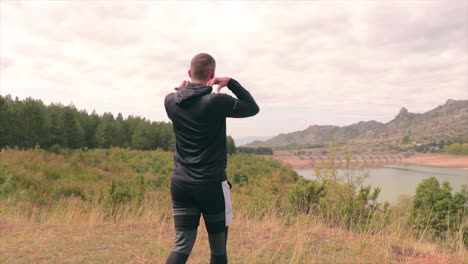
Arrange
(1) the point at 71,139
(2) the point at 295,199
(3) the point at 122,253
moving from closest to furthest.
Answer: (3) the point at 122,253 < (2) the point at 295,199 < (1) the point at 71,139

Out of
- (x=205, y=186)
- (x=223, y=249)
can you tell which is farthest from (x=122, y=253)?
(x=205, y=186)

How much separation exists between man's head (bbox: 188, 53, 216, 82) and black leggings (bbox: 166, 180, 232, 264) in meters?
0.89

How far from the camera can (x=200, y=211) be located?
9.12 ft

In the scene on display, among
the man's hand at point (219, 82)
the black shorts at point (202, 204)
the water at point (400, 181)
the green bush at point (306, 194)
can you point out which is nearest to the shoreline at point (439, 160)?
the water at point (400, 181)

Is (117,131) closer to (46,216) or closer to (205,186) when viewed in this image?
(46,216)

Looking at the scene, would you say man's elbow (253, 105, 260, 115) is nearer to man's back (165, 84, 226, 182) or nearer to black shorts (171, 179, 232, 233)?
man's back (165, 84, 226, 182)

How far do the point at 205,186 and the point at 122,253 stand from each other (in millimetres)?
2678

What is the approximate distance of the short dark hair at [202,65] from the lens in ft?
8.68

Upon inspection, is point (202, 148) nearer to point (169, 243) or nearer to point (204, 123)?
point (204, 123)

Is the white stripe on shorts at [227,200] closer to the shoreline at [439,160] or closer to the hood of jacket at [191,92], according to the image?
the hood of jacket at [191,92]

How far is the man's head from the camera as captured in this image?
2.65m

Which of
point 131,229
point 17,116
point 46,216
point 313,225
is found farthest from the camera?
point 17,116

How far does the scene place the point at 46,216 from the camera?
7.33 meters

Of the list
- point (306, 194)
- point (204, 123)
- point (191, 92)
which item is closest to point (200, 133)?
point (204, 123)
